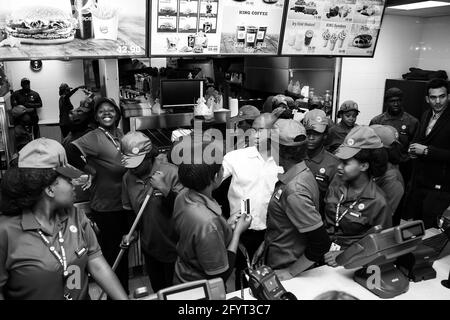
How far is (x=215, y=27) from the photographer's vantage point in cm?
334

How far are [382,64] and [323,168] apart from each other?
3.92m

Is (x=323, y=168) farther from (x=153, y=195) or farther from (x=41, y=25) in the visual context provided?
(x=41, y=25)

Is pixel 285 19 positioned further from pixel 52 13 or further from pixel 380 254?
pixel 380 254

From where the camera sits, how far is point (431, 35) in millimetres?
6070

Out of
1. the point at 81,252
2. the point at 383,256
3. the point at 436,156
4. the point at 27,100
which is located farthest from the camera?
the point at 27,100

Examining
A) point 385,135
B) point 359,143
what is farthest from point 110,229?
point 385,135

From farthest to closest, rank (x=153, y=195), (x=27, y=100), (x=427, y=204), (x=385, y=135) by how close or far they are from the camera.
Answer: (x=27, y=100) < (x=427, y=204) < (x=385, y=135) < (x=153, y=195)

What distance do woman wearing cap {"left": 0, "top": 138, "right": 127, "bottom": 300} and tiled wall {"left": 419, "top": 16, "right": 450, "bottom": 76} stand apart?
6.26 m

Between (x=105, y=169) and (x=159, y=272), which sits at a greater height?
(x=105, y=169)

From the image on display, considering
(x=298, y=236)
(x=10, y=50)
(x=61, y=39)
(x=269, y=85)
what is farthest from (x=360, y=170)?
(x=269, y=85)

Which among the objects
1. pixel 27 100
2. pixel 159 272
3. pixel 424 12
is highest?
pixel 424 12

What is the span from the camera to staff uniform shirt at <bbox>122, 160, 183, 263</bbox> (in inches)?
93.5

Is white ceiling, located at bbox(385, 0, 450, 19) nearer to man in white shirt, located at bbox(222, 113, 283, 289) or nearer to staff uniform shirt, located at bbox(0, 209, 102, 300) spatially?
man in white shirt, located at bbox(222, 113, 283, 289)

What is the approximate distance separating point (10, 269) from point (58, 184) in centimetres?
38
